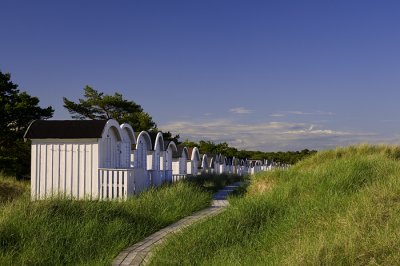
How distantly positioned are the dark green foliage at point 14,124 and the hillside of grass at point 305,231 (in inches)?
966

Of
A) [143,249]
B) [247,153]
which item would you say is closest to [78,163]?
[143,249]

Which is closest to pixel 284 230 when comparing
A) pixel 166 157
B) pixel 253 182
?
pixel 253 182

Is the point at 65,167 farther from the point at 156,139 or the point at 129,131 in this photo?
the point at 156,139

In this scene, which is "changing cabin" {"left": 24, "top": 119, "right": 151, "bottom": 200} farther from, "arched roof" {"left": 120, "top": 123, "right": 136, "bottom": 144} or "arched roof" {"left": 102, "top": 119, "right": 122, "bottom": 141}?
"arched roof" {"left": 120, "top": 123, "right": 136, "bottom": 144}

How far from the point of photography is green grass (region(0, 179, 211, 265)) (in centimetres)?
749

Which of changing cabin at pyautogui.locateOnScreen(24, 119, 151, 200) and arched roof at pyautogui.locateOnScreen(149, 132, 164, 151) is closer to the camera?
changing cabin at pyautogui.locateOnScreen(24, 119, 151, 200)

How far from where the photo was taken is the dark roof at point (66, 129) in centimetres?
1730

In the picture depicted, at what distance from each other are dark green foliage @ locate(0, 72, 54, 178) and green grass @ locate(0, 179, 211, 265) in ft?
73.9

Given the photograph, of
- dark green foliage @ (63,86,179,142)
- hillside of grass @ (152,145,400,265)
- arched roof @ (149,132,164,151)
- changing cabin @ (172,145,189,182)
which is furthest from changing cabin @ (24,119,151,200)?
dark green foliage @ (63,86,179,142)

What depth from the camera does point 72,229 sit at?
857 centimetres

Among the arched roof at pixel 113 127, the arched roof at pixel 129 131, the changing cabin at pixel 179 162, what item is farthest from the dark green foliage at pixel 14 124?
the arched roof at pixel 113 127

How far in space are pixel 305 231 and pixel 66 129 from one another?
1198 cm

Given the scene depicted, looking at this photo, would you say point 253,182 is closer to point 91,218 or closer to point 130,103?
point 91,218

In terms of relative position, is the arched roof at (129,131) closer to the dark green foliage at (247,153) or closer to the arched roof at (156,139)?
the arched roof at (156,139)
